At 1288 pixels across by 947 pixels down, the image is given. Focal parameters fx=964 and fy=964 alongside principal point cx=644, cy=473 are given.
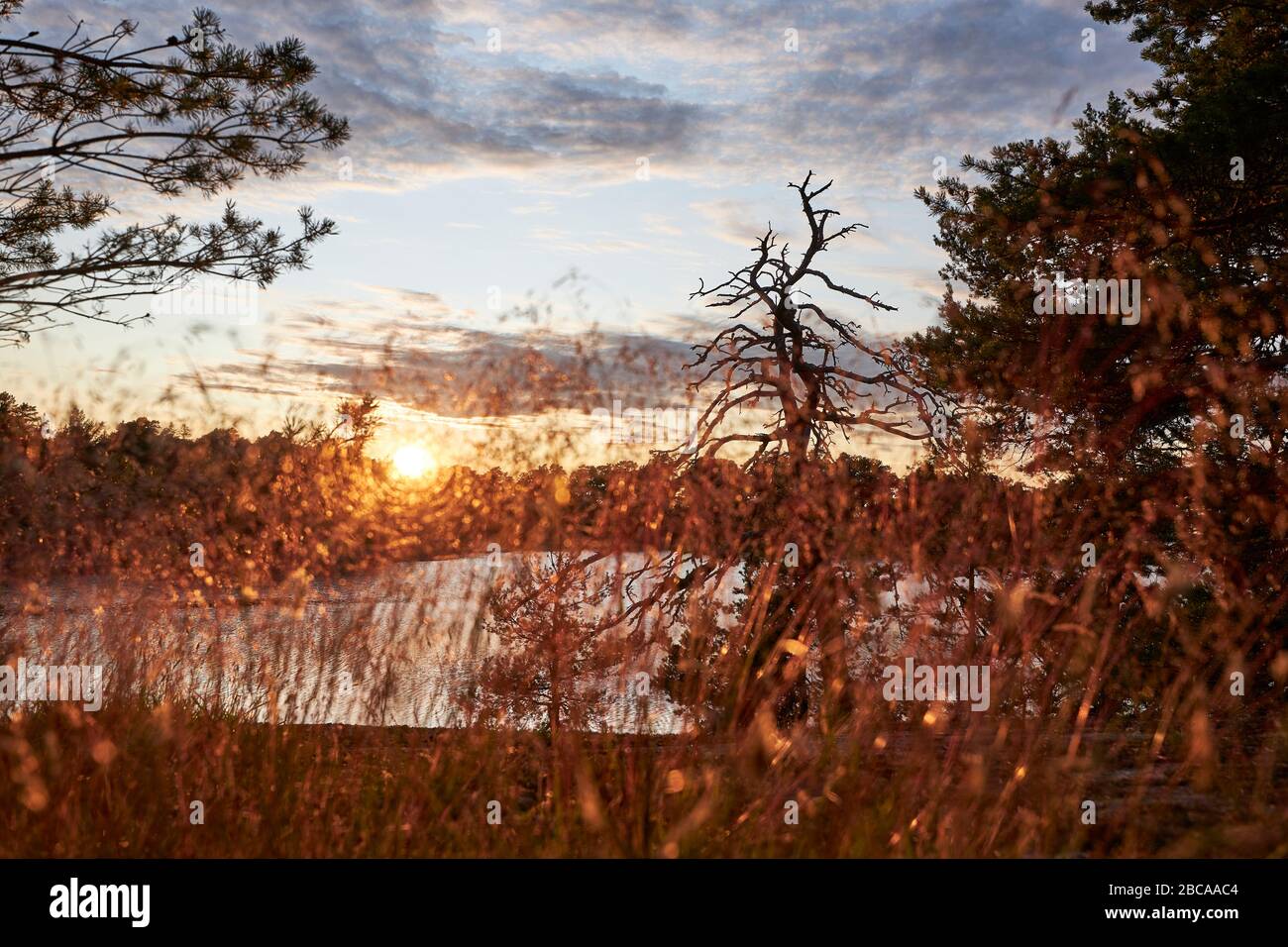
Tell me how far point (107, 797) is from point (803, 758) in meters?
2.10

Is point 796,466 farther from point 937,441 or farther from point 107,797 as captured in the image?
point 107,797

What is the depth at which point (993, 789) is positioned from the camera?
3.02 meters

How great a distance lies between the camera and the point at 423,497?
698 cm

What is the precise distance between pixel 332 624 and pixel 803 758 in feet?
7.41

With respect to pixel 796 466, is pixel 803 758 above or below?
below

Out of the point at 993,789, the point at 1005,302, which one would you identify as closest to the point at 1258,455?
the point at 1005,302

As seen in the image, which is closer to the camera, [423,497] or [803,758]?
[803,758]
